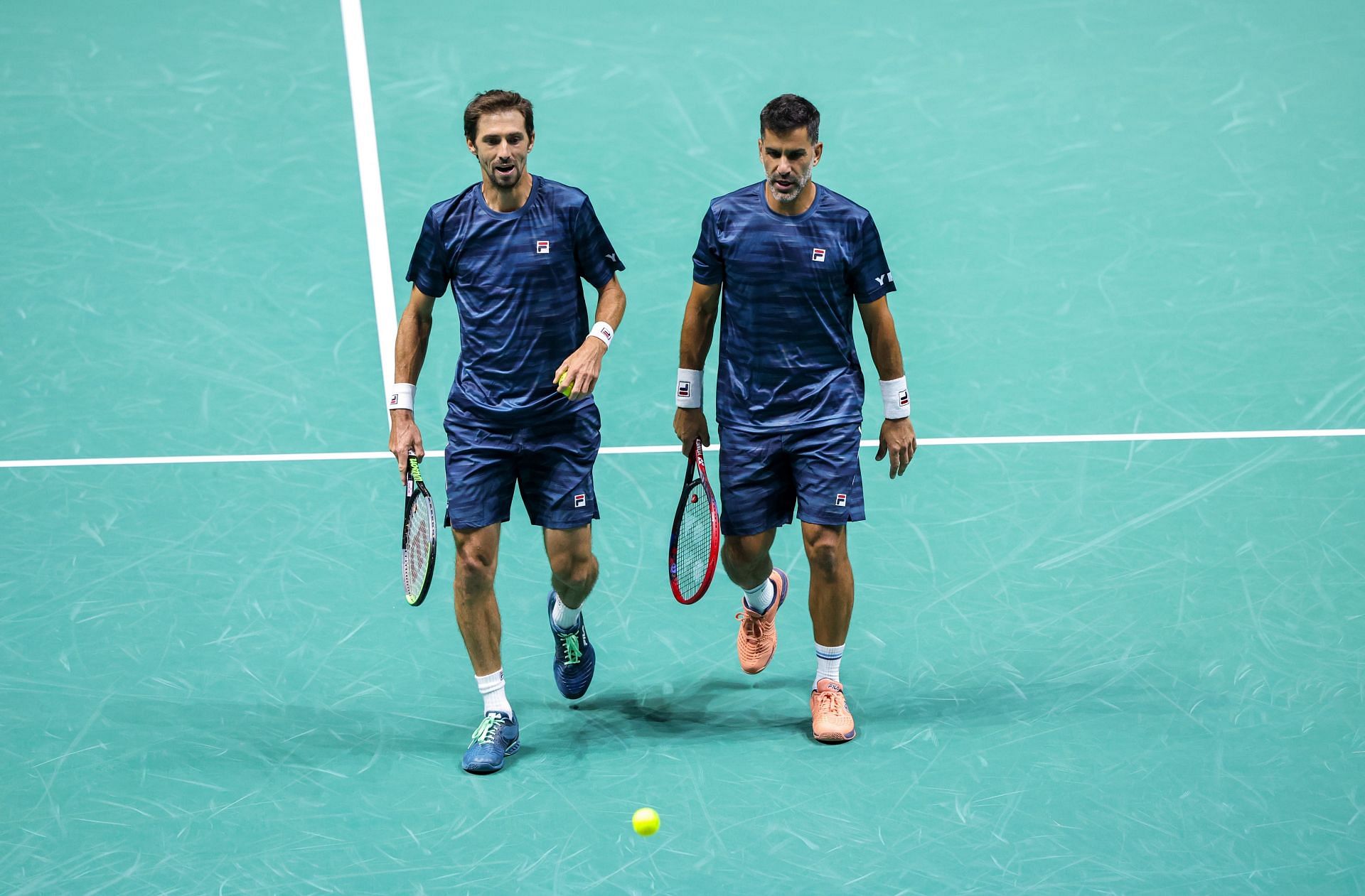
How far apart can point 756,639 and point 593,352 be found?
4.19ft

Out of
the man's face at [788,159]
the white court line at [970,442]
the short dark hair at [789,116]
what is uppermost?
the short dark hair at [789,116]

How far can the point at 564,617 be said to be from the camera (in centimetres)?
495

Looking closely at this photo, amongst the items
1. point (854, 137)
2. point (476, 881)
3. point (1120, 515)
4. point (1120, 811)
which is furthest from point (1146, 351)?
point (476, 881)

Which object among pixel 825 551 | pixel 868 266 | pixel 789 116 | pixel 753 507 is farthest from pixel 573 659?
pixel 789 116

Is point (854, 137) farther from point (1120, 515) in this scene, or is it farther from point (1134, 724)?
point (1134, 724)

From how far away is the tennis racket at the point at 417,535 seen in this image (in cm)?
449

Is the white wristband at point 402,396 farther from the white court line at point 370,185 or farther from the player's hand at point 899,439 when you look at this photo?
the white court line at point 370,185

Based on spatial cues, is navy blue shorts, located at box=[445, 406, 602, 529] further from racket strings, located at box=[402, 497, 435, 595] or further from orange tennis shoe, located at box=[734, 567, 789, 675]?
orange tennis shoe, located at box=[734, 567, 789, 675]

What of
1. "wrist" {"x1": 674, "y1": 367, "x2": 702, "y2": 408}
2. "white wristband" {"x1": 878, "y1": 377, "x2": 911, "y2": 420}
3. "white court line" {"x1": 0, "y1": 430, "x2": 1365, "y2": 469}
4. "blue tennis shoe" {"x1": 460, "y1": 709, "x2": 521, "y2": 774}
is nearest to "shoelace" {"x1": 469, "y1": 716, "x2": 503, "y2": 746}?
"blue tennis shoe" {"x1": 460, "y1": 709, "x2": 521, "y2": 774}

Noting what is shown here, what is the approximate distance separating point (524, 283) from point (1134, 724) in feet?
8.20

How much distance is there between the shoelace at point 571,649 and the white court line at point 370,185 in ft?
8.26

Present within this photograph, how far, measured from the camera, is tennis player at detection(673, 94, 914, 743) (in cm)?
463

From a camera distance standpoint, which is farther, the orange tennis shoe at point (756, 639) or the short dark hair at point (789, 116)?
the orange tennis shoe at point (756, 639)

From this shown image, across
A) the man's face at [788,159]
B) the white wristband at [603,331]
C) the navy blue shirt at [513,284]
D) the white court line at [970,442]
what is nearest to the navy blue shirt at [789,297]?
the man's face at [788,159]
